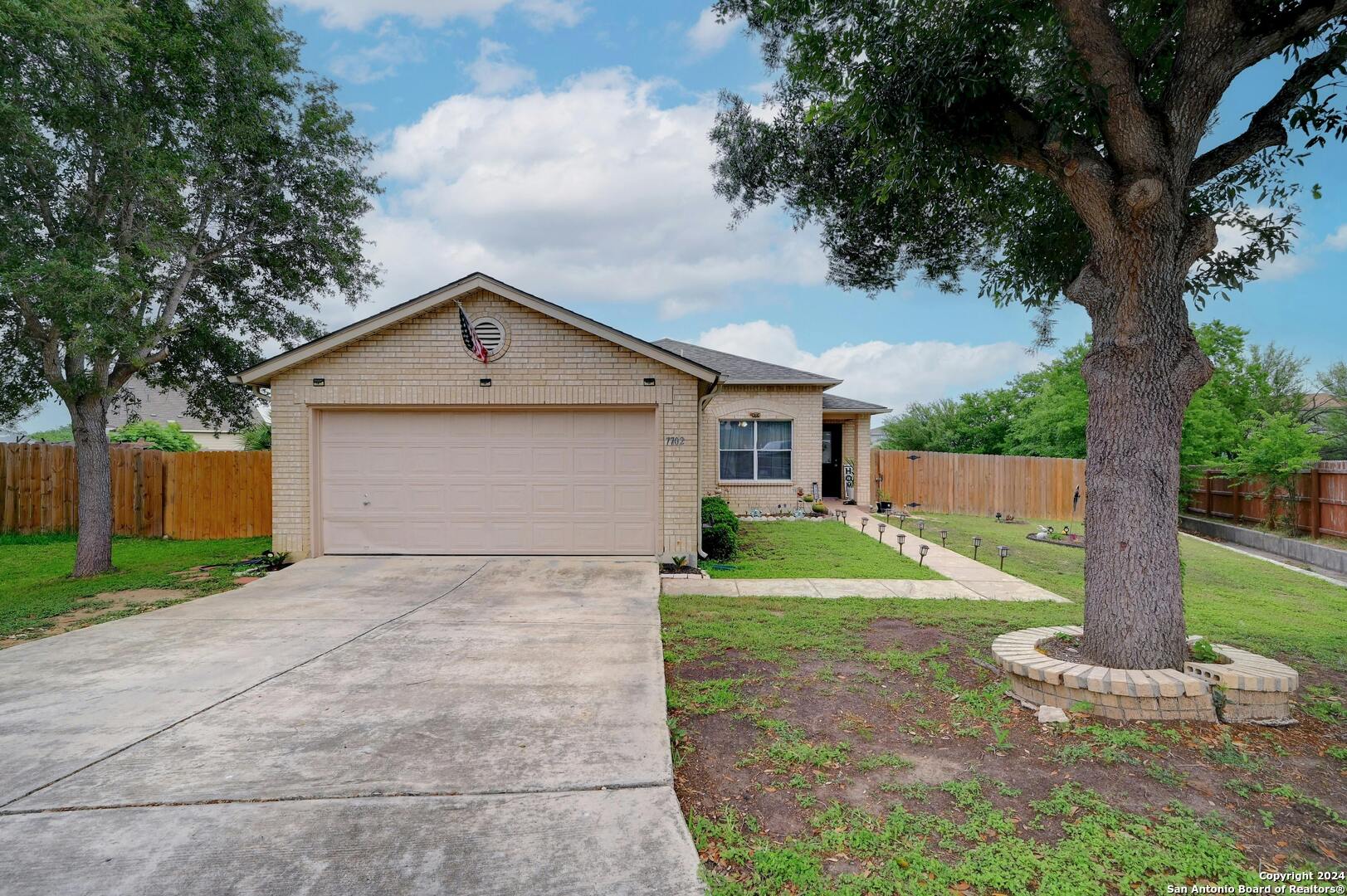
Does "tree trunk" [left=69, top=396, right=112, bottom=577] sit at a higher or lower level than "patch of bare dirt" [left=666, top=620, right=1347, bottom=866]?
higher

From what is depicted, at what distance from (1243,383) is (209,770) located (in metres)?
24.7

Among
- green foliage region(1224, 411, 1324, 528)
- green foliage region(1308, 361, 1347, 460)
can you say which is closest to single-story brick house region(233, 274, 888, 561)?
green foliage region(1224, 411, 1324, 528)

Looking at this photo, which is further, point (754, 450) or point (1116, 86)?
point (754, 450)

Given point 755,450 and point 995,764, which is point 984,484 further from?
point 995,764

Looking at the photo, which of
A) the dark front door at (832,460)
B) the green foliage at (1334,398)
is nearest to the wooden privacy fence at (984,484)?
the dark front door at (832,460)

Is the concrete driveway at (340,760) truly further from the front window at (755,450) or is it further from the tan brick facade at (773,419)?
the front window at (755,450)

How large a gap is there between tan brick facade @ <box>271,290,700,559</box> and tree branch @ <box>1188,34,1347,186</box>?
619 cm

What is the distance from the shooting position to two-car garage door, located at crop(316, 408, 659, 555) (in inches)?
383

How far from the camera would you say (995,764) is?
345 centimetres

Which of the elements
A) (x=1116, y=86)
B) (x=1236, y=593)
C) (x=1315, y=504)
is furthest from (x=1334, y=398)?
(x=1116, y=86)

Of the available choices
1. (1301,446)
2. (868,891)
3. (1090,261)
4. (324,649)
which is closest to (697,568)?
(324,649)

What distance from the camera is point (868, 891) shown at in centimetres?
243

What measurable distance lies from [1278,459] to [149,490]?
23804mm

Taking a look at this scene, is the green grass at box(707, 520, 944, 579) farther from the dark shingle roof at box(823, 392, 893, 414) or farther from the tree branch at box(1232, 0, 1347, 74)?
the tree branch at box(1232, 0, 1347, 74)
